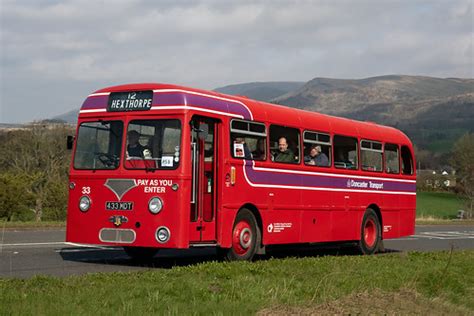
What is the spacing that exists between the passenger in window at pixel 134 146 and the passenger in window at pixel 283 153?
323 centimetres

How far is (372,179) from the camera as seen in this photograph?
21.3m

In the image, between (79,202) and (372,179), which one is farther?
(372,179)

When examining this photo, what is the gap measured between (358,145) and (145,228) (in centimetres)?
747

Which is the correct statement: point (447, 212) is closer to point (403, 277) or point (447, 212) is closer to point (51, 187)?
point (51, 187)

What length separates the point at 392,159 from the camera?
2252cm

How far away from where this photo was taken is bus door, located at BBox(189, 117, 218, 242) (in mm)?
15102

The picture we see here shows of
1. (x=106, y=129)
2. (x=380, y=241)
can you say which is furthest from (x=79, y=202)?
(x=380, y=241)

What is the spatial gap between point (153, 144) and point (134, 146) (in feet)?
1.27

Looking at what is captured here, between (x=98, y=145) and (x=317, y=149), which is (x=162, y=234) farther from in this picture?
(x=317, y=149)

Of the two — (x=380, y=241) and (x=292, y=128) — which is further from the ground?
(x=292, y=128)

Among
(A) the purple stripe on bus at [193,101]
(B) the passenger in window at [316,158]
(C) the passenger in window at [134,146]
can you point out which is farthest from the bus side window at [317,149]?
(C) the passenger in window at [134,146]

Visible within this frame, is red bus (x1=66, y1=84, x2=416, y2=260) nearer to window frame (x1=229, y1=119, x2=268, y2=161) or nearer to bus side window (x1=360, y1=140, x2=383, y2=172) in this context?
window frame (x1=229, y1=119, x2=268, y2=161)

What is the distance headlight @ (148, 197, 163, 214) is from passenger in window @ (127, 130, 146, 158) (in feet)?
2.73

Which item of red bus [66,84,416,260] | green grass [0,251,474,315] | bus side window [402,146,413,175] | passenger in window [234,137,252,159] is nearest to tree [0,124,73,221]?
bus side window [402,146,413,175]
